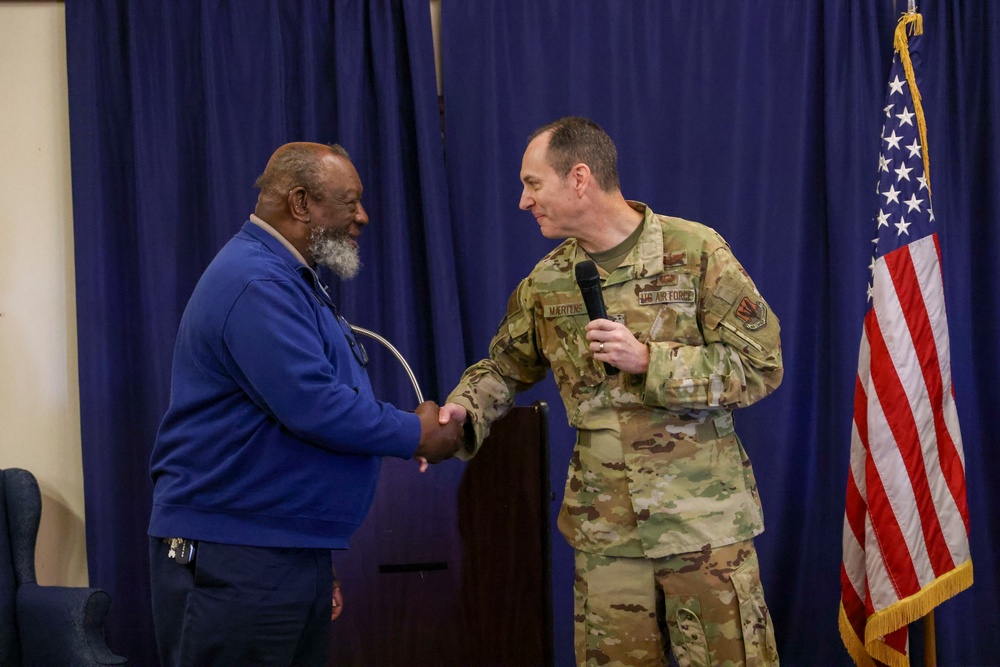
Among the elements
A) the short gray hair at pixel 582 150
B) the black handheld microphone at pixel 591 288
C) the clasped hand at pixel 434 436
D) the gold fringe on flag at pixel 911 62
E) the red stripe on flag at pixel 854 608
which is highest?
the gold fringe on flag at pixel 911 62

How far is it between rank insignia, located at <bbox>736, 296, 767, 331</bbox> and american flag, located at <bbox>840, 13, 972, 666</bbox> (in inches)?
37.2

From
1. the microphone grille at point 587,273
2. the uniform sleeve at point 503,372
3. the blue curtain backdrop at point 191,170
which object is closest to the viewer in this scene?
the microphone grille at point 587,273

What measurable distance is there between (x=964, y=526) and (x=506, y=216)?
6.06 ft

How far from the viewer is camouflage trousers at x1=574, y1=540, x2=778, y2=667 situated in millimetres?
2230

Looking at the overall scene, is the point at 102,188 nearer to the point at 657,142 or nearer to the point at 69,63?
the point at 69,63

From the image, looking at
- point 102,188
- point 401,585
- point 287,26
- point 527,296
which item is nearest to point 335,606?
point 401,585

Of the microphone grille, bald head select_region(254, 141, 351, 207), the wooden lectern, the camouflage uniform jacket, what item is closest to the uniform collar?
the camouflage uniform jacket

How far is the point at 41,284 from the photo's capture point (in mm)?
3506

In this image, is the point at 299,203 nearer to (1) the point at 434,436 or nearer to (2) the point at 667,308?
(1) the point at 434,436

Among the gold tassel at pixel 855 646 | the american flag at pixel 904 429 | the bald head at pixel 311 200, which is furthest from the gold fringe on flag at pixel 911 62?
the bald head at pixel 311 200

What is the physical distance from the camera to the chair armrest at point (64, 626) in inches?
117

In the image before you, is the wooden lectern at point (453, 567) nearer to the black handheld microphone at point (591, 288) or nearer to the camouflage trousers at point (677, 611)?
the camouflage trousers at point (677, 611)

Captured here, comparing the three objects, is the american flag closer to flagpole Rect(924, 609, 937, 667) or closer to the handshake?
flagpole Rect(924, 609, 937, 667)

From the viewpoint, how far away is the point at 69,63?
338cm
